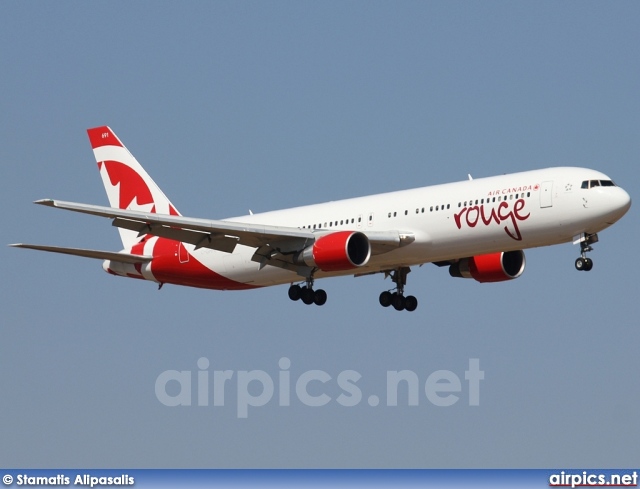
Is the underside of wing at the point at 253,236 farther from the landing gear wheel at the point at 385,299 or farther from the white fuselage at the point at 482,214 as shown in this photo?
the landing gear wheel at the point at 385,299

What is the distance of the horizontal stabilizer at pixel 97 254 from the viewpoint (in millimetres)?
59562

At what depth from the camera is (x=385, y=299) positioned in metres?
64.4

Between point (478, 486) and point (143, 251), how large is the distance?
20127 millimetres

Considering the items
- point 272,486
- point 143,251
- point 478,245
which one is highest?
point 143,251

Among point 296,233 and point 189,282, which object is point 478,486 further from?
point 189,282

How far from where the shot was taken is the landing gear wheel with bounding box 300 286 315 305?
61438 millimetres

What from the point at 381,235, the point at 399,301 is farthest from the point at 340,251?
the point at 399,301

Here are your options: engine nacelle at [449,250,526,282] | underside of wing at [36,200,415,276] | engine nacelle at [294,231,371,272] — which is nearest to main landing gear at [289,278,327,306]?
underside of wing at [36,200,415,276]

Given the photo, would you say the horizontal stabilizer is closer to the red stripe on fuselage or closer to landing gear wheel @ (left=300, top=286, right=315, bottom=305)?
the red stripe on fuselage

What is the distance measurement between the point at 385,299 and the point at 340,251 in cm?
808

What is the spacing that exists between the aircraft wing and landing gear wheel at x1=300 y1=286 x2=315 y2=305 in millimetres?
1780

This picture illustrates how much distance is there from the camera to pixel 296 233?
192 feet

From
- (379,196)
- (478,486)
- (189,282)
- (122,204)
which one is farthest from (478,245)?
(122,204)

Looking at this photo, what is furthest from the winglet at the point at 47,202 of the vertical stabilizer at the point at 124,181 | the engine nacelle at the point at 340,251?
the vertical stabilizer at the point at 124,181
